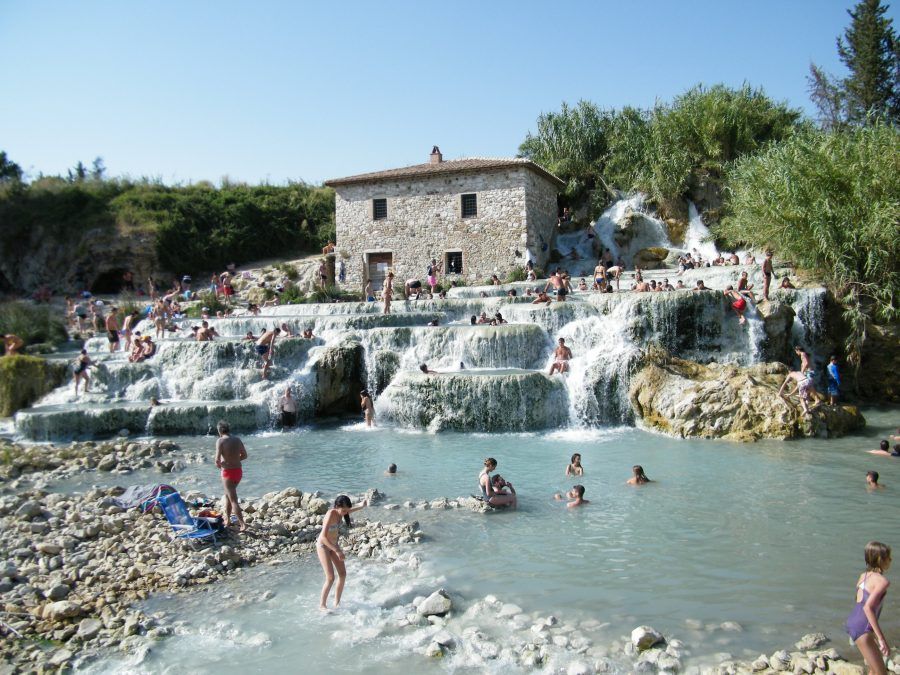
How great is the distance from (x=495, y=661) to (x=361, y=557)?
247 centimetres

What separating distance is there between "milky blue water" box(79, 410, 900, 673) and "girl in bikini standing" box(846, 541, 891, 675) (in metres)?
0.73

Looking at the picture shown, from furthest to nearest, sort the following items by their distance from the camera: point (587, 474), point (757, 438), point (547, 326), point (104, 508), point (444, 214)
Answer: point (444, 214) → point (547, 326) → point (757, 438) → point (587, 474) → point (104, 508)

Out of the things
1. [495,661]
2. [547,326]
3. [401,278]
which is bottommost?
[495,661]

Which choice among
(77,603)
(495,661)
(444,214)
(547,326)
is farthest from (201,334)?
(495,661)

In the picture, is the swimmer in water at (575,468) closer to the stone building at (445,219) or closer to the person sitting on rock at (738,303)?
the person sitting on rock at (738,303)

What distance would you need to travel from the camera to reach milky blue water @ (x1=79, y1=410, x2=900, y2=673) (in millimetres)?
5309

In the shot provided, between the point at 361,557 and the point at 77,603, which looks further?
the point at 361,557

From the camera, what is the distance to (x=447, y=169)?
83.6ft

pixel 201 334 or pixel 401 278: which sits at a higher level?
pixel 401 278

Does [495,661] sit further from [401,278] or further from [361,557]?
[401,278]

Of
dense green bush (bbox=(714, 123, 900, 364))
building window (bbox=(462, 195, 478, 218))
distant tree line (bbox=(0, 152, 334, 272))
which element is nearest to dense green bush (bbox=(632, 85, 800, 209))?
building window (bbox=(462, 195, 478, 218))

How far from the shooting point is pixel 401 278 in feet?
88.0

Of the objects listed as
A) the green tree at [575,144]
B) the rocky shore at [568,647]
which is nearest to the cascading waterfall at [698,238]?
the green tree at [575,144]

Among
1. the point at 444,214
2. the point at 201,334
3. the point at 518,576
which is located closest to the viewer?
the point at 518,576
